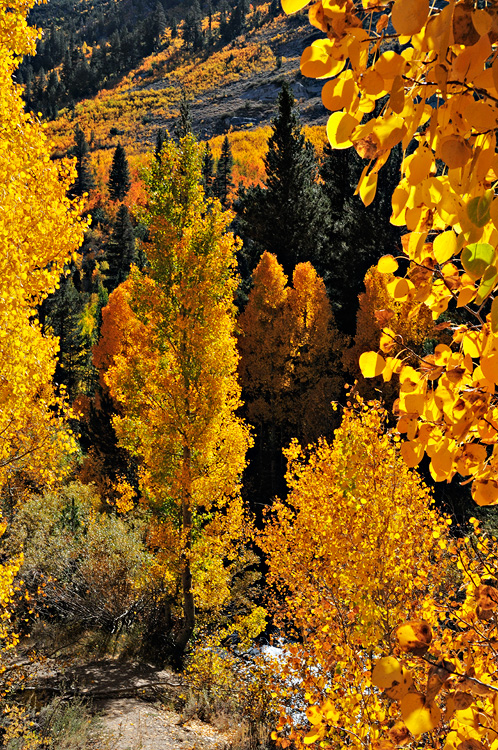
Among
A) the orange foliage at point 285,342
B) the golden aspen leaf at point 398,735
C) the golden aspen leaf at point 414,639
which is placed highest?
the golden aspen leaf at point 414,639

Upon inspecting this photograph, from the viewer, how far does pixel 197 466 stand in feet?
30.8

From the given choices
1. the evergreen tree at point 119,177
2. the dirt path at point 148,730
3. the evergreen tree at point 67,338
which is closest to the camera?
the dirt path at point 148,730

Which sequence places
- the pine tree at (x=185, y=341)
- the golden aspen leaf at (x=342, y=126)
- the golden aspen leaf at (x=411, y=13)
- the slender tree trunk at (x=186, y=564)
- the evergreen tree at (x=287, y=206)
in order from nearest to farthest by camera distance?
the golden aspen leaf at (x=411, y=13)
the golden aspen leaf at (x=342, y=126)
the pine tree at (x=185, y=341)
the slender tree trunk at (x=186, y=564)
the evergreen tree at (x=287, y=206)

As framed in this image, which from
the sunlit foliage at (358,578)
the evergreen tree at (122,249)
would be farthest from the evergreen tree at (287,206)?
the evergreen tree at (122,249)

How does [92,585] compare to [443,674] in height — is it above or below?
below

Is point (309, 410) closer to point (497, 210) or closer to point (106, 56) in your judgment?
point (497, 210)

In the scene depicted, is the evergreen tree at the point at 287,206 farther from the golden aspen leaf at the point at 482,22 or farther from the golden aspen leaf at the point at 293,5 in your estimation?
the golden aspen leaf at the point at 482,22

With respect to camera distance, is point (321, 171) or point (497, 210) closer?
point (497, 210)

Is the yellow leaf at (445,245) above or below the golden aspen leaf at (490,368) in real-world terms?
above

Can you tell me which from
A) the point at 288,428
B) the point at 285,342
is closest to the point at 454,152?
the point at 285,342

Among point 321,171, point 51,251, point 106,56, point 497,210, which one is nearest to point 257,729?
point 51,251

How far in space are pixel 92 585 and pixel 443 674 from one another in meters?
12.1

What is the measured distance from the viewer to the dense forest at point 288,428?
0.68 m

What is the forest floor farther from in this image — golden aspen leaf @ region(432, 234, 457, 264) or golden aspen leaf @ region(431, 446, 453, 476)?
golden aspen leaf @ region(432, 234, 457, 264)
